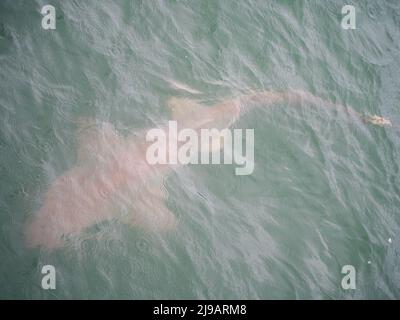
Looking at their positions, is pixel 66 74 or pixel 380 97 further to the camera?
pixel 380 97

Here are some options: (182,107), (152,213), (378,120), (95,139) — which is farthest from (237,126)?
(378,120)

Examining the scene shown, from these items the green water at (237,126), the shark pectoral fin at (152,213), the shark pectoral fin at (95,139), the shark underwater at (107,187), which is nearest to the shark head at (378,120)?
the green water at (237,126)

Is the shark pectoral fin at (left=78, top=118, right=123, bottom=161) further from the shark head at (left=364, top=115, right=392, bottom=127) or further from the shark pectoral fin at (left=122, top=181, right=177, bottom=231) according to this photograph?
the shark head at (left=364, top=115, right=392, bottom=127)

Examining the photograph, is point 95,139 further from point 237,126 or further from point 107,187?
point 237,126

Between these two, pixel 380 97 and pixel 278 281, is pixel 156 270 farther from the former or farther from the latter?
pixel 380 97

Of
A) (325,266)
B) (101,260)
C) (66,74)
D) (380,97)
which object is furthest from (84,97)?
(380,97)

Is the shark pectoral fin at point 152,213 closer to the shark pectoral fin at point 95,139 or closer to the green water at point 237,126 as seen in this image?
the green water at point 237,126
